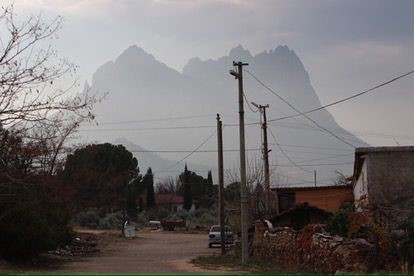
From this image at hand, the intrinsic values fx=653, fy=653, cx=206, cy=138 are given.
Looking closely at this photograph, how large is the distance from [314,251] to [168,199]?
110 m

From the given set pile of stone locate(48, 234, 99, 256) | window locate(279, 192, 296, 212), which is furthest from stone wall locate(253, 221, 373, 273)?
pile of stone locate(48, 234, 99, 256)

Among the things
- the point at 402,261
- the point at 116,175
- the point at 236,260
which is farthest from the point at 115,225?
the point at 402,261

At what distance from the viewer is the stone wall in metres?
21.8

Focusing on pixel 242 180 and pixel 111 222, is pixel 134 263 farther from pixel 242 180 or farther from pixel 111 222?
pixel 111 222

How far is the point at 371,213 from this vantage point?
84.9 ft

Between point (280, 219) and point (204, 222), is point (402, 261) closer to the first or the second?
point (280, 219)

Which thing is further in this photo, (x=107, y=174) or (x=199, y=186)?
(x=199, y=186)

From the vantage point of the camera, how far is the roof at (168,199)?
131875 mm

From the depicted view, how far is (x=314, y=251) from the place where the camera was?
25.3 metres

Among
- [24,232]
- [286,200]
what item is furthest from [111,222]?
[24,232]

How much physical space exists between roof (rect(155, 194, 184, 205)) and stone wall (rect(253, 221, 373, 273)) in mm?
98595

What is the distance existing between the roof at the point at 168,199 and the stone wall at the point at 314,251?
98595mm

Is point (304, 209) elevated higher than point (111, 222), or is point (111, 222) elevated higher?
point (111, 222)

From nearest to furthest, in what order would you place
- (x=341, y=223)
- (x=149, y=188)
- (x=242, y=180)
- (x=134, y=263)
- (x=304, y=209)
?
1. (x=341, y=223)
2. (x=242, y=180)
3. (x=134, y=263)
4. (x=304, y=209)
5. (x=149, y=188)
